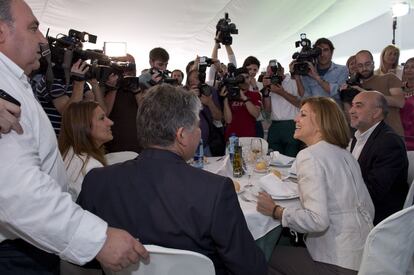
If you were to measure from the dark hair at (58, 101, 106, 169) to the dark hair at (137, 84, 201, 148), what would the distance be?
2.76 ft

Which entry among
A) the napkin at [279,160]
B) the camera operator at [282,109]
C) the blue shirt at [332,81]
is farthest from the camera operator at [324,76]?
the napkin at [279,160]

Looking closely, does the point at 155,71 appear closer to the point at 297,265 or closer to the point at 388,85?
the point at 297,265

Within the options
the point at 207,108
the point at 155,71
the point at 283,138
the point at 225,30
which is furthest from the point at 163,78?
the point at 283,138

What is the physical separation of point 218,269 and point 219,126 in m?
2.26

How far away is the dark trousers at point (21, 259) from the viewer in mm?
1056

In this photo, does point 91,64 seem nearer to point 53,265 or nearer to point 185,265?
point 53,265

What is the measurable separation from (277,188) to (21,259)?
121cm

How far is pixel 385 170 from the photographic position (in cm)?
199

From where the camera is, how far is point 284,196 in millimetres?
1815

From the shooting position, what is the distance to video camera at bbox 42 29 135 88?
2207mm

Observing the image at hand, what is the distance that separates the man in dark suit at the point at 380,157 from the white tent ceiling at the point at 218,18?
2.98 m

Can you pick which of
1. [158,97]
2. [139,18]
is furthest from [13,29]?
[139,18]

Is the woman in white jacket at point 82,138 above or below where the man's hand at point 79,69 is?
below

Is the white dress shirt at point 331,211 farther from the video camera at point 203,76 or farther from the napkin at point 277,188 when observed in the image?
the video camera at point 203,76
